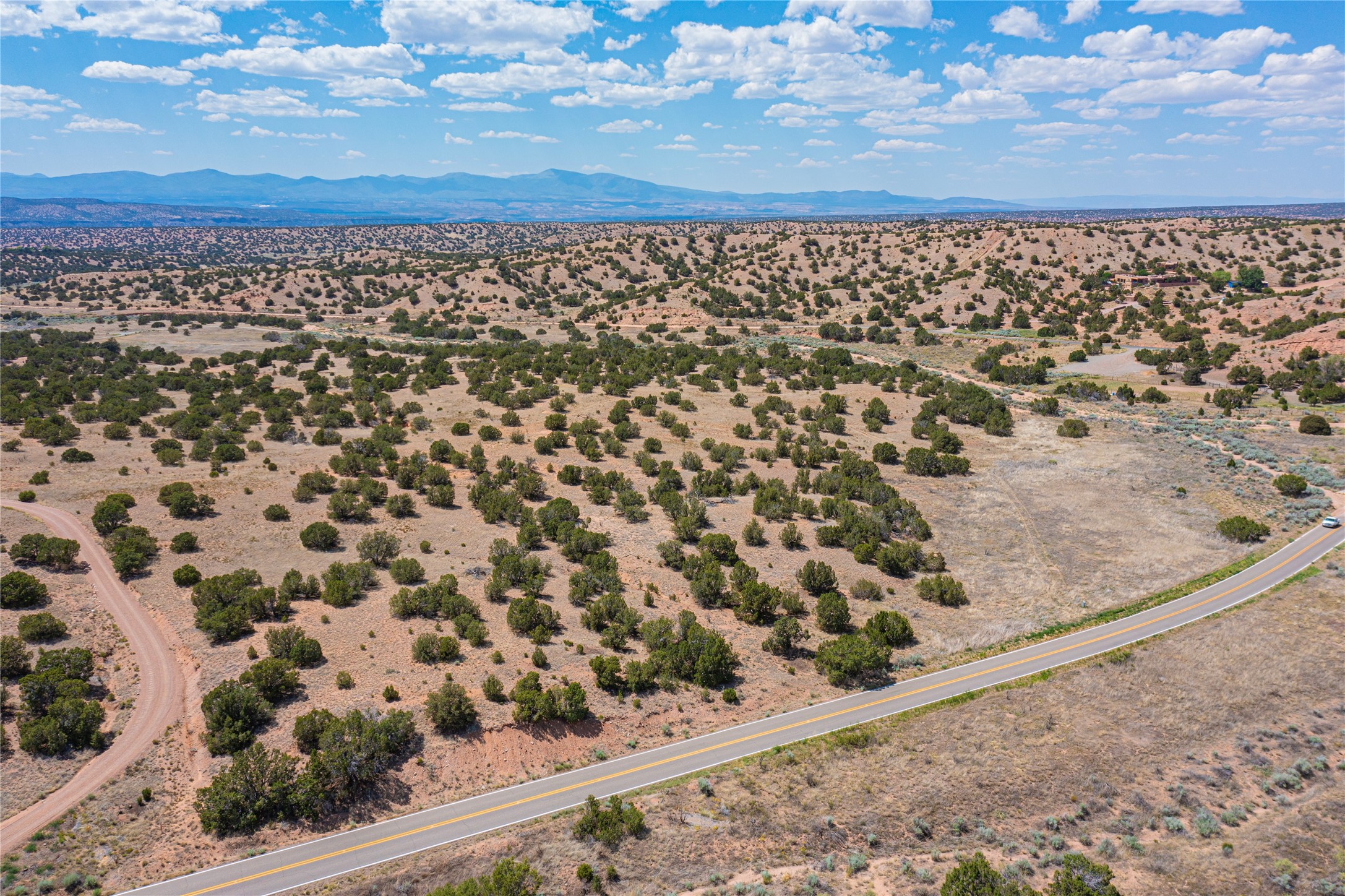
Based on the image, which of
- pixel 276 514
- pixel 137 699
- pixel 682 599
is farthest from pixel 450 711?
pixel 276 514

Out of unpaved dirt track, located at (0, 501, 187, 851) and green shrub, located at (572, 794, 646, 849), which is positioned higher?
unpaved dirt track, located at (0, 501, 187, 851)

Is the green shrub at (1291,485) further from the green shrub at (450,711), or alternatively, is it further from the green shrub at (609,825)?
the green shrub at (450,711)

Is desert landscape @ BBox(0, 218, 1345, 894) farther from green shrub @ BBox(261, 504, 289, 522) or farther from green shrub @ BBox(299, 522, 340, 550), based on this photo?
green shrub @ BBox(299, 522, 340, 550)

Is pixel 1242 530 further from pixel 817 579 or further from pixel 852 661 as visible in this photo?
pixel 852 661

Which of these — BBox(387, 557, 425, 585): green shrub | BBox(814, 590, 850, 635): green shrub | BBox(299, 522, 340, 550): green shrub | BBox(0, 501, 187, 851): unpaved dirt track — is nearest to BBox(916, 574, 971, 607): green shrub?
BBox(814, 590, 850, 635): green shrub

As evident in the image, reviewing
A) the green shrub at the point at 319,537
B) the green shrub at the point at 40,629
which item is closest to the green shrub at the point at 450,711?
the green shrub at the point at 319,537

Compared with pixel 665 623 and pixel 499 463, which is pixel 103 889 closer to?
pixel 665 623
